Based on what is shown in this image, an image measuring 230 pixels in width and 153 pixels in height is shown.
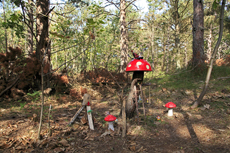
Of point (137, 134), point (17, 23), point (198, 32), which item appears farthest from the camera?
point (198, 32)

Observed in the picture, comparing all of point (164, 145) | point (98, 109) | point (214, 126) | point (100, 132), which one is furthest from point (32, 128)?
point (214, 126)

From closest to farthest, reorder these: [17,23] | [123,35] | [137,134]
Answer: [17,23] → [137,134] → [123,35]

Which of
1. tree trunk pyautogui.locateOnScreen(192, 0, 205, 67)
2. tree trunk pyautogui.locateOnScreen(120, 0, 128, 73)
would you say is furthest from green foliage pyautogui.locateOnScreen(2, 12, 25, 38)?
tree trunk pyautogui.locateOnScreen(192, 0, 205, 67)

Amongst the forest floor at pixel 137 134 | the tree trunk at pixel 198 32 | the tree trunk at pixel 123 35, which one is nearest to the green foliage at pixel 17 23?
the forest floor at pixel 137 134

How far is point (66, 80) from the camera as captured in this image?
724 cm

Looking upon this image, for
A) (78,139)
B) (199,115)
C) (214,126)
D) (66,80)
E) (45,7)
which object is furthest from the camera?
(66,80)

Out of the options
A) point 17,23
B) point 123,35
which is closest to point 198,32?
point 123,35

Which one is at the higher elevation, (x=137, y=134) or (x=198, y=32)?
(x=198, y=32)

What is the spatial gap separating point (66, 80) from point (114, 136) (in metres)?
4.64

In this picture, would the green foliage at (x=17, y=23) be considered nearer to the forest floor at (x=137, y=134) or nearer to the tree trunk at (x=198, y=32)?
the forest floor at (x=137, y=134)

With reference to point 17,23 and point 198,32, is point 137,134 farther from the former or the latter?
point 198,32

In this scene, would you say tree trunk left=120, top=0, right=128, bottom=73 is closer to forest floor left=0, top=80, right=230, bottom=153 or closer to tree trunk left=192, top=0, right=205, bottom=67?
tree trunk left=192, top=0, right=205, bottom=67

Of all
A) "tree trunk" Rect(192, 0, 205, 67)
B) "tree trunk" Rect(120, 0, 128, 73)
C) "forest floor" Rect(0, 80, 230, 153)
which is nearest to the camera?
"forest floor" Rect(0, 80, 230, 153)

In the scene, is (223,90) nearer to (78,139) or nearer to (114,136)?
(114,136)
